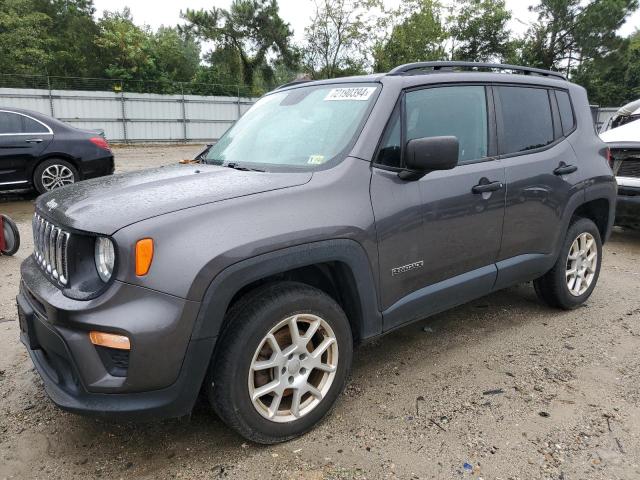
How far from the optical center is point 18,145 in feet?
26.7

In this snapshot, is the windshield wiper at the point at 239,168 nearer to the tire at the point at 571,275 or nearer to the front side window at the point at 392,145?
the front side window at the point at 392,145

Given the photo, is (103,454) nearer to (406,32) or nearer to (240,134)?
(240,134)

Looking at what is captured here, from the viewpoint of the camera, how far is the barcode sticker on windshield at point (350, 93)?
293 cm

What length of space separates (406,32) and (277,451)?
1301 inches

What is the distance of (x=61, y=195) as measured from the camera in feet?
8.75

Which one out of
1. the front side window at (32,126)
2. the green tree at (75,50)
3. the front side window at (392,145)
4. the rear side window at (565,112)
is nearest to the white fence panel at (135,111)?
the green tree at (75,50)

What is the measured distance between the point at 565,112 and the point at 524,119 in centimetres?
59

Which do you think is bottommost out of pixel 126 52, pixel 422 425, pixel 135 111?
pixel 422 425

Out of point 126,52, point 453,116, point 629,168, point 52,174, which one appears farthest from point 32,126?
point 126,52

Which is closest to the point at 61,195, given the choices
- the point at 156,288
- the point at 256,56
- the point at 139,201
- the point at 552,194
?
the point at 139,201

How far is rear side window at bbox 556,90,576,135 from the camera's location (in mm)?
3947

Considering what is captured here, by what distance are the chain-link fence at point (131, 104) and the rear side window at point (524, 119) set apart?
21.3 meters

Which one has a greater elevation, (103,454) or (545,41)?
(545,41)

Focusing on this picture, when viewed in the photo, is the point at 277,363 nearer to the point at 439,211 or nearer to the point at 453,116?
the point at 439,211
